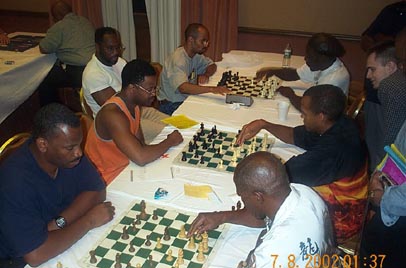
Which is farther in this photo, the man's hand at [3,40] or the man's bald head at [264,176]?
the man's hand at [3,40]

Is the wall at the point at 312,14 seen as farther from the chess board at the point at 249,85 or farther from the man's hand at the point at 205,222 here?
the man's hand at the point at 205,222

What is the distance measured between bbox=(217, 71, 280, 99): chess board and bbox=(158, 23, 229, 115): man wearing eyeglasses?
191mm

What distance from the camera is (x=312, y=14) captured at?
209 inches

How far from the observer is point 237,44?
5.64 meters

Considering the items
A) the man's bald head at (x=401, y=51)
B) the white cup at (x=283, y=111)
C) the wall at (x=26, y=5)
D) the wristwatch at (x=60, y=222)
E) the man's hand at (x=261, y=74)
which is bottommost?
the wristwatch at (x=60, y=222)

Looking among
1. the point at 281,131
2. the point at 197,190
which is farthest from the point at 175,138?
the point at 281,131

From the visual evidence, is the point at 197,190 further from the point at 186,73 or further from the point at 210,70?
the point at 210,70

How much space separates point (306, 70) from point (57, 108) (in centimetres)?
275

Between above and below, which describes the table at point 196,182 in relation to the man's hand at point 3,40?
below

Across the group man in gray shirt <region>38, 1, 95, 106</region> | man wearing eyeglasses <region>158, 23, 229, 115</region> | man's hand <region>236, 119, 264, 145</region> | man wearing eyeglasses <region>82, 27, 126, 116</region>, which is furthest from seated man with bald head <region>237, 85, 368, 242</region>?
man in gray shirt <region>38, 1, 95, 106</region>

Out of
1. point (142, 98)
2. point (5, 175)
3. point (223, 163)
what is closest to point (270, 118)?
point (223, 163)

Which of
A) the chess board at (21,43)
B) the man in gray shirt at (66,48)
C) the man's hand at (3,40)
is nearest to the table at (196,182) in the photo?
the man in gray shirt at (66,48)

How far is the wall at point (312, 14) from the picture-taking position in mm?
5129

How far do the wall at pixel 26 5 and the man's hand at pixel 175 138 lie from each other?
16.3 ft
